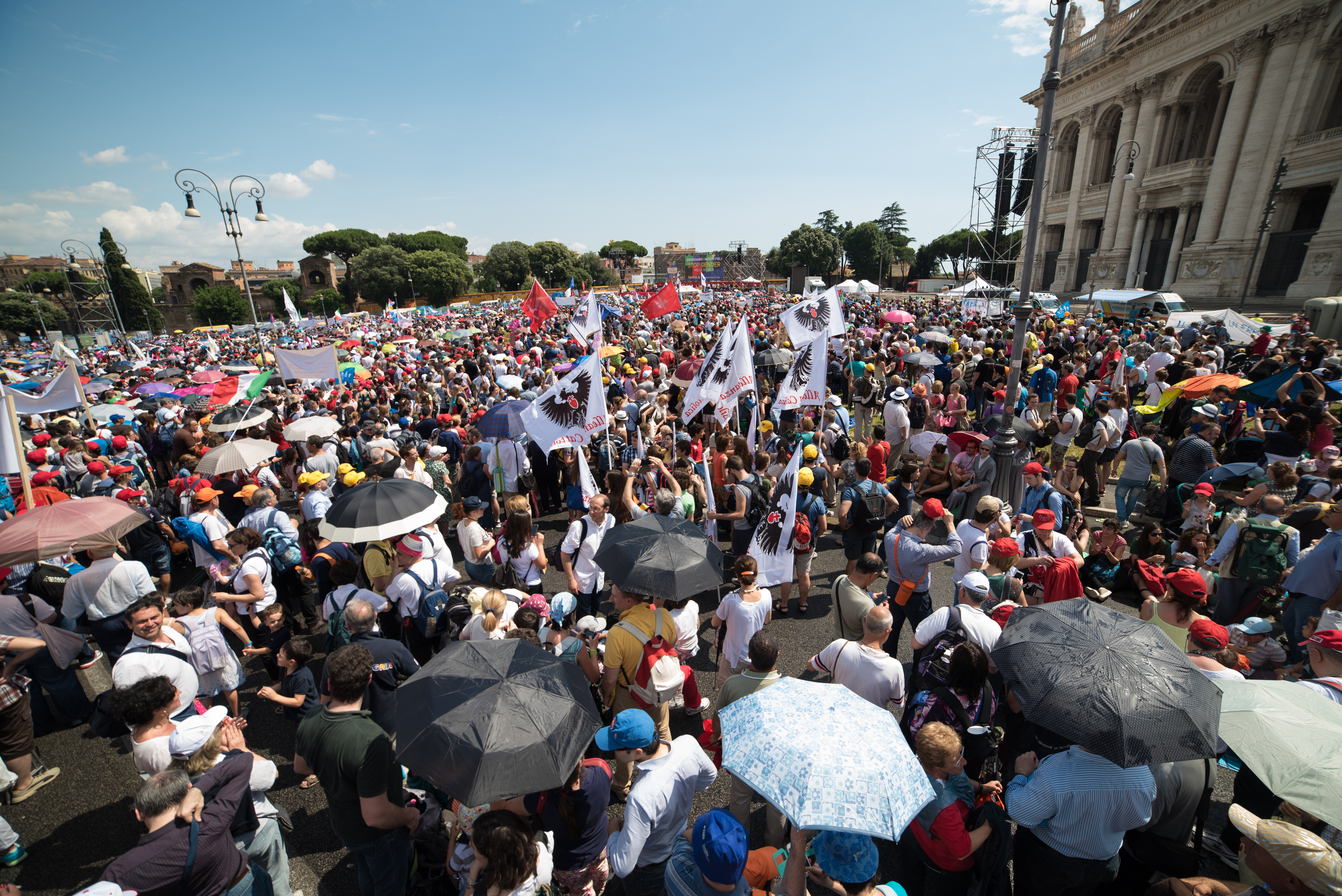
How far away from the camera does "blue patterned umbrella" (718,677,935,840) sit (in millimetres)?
2221

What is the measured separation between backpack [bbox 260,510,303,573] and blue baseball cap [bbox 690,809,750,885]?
523cm

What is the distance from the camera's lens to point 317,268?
299 feet

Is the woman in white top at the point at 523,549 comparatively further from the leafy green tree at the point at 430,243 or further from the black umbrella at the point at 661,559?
the leafy green tree at the point at 430,243

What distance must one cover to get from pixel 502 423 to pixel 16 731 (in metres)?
5.00

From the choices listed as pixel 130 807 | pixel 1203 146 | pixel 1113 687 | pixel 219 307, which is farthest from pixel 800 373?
pixel 219 307

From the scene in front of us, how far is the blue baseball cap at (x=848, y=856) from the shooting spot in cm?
227

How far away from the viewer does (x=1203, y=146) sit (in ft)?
115

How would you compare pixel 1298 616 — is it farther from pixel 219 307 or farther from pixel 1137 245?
pixel 219 307

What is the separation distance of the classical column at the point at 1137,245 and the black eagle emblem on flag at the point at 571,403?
43.5 metres

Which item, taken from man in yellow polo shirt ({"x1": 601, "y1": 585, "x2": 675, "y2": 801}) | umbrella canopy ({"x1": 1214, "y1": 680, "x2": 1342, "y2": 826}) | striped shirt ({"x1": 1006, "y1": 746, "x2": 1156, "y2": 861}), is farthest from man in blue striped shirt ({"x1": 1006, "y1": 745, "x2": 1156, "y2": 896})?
man in yellow polo shirt ({"x1": 601, "y1": 585, "x2": 675, "y2": 801})

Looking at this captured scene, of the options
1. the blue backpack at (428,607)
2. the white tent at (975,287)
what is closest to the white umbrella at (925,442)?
the blue backpack at (428,607)

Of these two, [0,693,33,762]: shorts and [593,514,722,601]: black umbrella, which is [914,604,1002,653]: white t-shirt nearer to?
[593,514,722,601]: black umbrella

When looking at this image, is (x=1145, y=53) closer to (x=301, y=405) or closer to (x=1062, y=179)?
(x=1062, y=179)

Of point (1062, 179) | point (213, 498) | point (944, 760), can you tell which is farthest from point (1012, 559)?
point (1062, 179)
